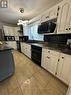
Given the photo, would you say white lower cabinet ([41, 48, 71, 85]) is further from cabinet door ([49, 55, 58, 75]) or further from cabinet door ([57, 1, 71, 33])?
cabinet door ([57, 1, 71, 33])

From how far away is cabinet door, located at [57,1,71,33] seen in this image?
208cm

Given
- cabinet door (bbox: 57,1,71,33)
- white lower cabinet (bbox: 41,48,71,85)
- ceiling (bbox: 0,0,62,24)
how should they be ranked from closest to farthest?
white lower cabinet (bbox: 41,48,71,85)
cabinet door (bbox: 57,1,71,33)
ceiling (bbox: 0,0,62,24)

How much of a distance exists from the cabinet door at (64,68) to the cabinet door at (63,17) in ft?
2.75

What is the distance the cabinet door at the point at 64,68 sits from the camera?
1755mm

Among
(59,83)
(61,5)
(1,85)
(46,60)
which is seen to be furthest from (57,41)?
(1,85)

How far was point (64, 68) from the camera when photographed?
1864 mm

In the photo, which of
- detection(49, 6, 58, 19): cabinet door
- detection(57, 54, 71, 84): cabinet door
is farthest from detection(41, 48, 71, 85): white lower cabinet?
detection(49, 6, 58, 19): cabinet door

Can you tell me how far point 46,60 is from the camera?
2555mm

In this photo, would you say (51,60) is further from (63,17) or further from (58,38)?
(63,17)

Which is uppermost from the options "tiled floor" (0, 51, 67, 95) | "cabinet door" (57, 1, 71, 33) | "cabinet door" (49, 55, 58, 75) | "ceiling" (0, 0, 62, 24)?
"ceiling" (0, 0, 62, 24)

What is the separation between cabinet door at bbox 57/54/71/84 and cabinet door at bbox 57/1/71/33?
84cm

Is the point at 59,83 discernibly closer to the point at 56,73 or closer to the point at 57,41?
the point at 56,73

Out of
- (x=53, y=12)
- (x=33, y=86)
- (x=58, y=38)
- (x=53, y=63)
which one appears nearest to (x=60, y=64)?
(x=53, y=63)

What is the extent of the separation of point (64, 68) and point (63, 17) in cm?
152
